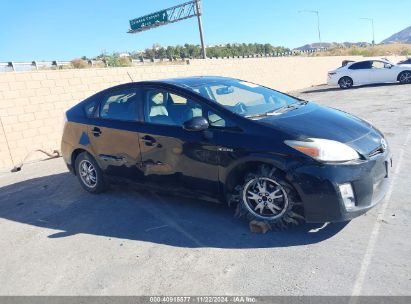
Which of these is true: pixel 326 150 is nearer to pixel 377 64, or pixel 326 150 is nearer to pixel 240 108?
pixel 240 108

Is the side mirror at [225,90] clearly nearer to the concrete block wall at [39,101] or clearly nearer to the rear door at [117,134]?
the rear door at [117,134]

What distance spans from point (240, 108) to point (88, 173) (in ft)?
8.60

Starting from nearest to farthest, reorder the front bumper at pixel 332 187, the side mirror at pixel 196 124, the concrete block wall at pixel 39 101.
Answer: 1. the front bumper at pixel 332 187
2. the side mirror at pixel 196 124
3. the concrete block wall at pixel 39 101

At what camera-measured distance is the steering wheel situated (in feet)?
14.2

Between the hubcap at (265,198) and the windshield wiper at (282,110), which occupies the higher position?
the windshield wiper at (282,110)

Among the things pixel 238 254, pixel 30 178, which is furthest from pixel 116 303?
pixel 30 178

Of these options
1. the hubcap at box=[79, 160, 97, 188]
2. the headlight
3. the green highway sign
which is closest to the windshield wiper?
the headlight

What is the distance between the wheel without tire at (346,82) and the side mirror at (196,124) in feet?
59.3

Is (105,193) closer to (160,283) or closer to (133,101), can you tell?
(133,101)

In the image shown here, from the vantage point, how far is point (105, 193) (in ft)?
19.3

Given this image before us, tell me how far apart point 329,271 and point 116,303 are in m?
1.71

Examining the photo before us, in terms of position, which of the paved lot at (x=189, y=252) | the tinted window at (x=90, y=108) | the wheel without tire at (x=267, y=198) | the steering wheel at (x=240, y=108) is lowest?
the paved lot at (x=189, y=252)

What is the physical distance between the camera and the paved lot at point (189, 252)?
323cm

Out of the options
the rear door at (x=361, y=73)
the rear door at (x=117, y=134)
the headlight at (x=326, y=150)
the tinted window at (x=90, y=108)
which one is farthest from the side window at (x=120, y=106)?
the rear door at (x=361, y=73)
